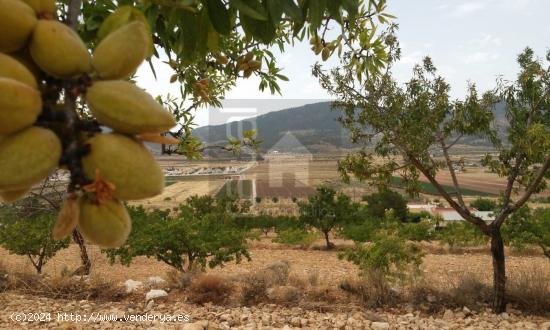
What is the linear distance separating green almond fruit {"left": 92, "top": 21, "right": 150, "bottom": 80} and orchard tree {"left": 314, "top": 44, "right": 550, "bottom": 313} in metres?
6.99

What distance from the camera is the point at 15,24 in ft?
2.12

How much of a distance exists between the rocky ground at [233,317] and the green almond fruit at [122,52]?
5208 mm

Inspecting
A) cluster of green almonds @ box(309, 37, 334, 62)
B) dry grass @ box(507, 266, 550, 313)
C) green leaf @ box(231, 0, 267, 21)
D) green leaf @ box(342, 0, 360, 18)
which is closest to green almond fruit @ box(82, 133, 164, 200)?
green leaf @ box(231, 0, 267, 21)

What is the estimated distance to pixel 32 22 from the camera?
660 millimetres

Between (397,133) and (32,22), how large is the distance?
748cm

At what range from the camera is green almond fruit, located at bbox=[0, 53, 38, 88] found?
604 millimetres

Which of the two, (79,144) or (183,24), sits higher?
(183,24)

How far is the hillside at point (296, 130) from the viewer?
212 ft

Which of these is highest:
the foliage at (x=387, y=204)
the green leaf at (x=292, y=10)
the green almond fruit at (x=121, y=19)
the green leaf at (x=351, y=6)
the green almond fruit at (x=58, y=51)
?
the green leaf at (x=351, y=6)

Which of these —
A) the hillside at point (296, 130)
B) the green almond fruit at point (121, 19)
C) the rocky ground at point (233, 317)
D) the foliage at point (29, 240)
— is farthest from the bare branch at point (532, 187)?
the hillside at point (296, 130)

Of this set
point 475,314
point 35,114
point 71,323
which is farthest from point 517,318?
point 35,114

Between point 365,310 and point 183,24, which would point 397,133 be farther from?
point 183,24

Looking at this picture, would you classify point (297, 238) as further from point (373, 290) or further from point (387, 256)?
point (373, 290)

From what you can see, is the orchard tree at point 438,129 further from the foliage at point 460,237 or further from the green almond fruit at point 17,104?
the foliage at point 460,237
